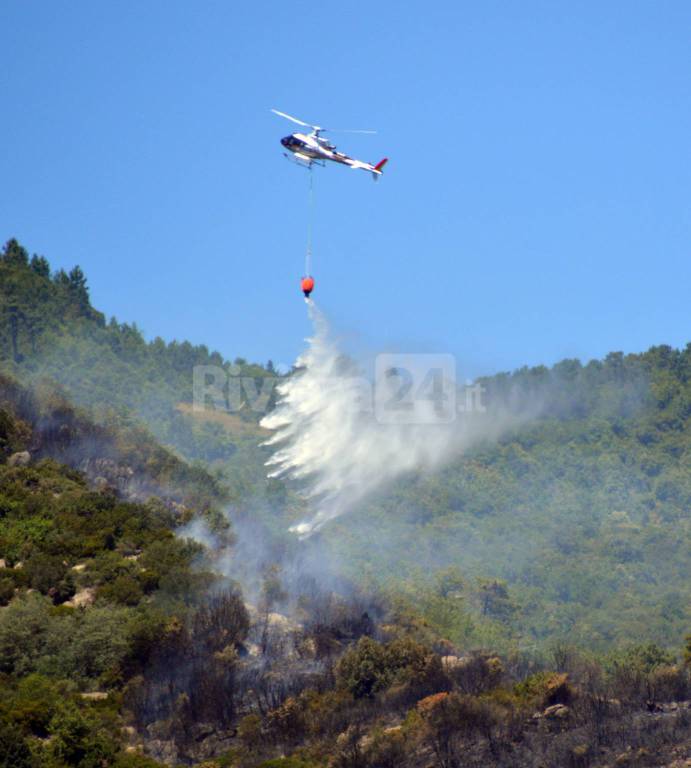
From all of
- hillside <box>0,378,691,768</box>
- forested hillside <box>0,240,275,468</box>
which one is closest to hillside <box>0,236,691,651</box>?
forested hillside <box>0,240,275,468</box>

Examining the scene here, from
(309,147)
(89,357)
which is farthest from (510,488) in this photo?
(309,147)

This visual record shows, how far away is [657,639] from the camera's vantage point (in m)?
110

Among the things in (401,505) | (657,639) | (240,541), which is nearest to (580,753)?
(240,541)

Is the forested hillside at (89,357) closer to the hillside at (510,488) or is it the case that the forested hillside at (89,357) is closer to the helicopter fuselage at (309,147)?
the hillside at (510,488)

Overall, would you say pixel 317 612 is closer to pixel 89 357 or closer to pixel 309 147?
pixel 309 147

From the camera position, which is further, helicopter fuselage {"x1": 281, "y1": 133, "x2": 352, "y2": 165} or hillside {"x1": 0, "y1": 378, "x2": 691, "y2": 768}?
helicopter fuselage {"x1": 281, "y1": 133, "x2": 352, "y2": 165}

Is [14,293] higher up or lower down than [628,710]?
higher up

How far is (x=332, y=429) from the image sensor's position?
4402 inches

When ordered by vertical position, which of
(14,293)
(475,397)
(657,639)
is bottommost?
(657,639)

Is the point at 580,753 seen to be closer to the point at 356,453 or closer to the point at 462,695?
the point at 462,695

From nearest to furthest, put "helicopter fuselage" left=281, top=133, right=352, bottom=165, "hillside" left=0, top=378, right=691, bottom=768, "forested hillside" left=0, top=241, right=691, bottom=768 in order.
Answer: "hillside" left=0, top=378, right=691, bottom=768 → "forested hillside" left=0, top=241, right=691, bottom=768 → "helicopter fuselage" left=281, top=133, right=352, bottom=165

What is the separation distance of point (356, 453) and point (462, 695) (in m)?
60.2

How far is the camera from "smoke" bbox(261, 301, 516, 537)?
10925 centimetres

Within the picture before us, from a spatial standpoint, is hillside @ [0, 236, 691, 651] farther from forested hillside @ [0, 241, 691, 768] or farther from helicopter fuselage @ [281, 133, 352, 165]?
helicopter fuselage @ [281, 133, 352, 165]
